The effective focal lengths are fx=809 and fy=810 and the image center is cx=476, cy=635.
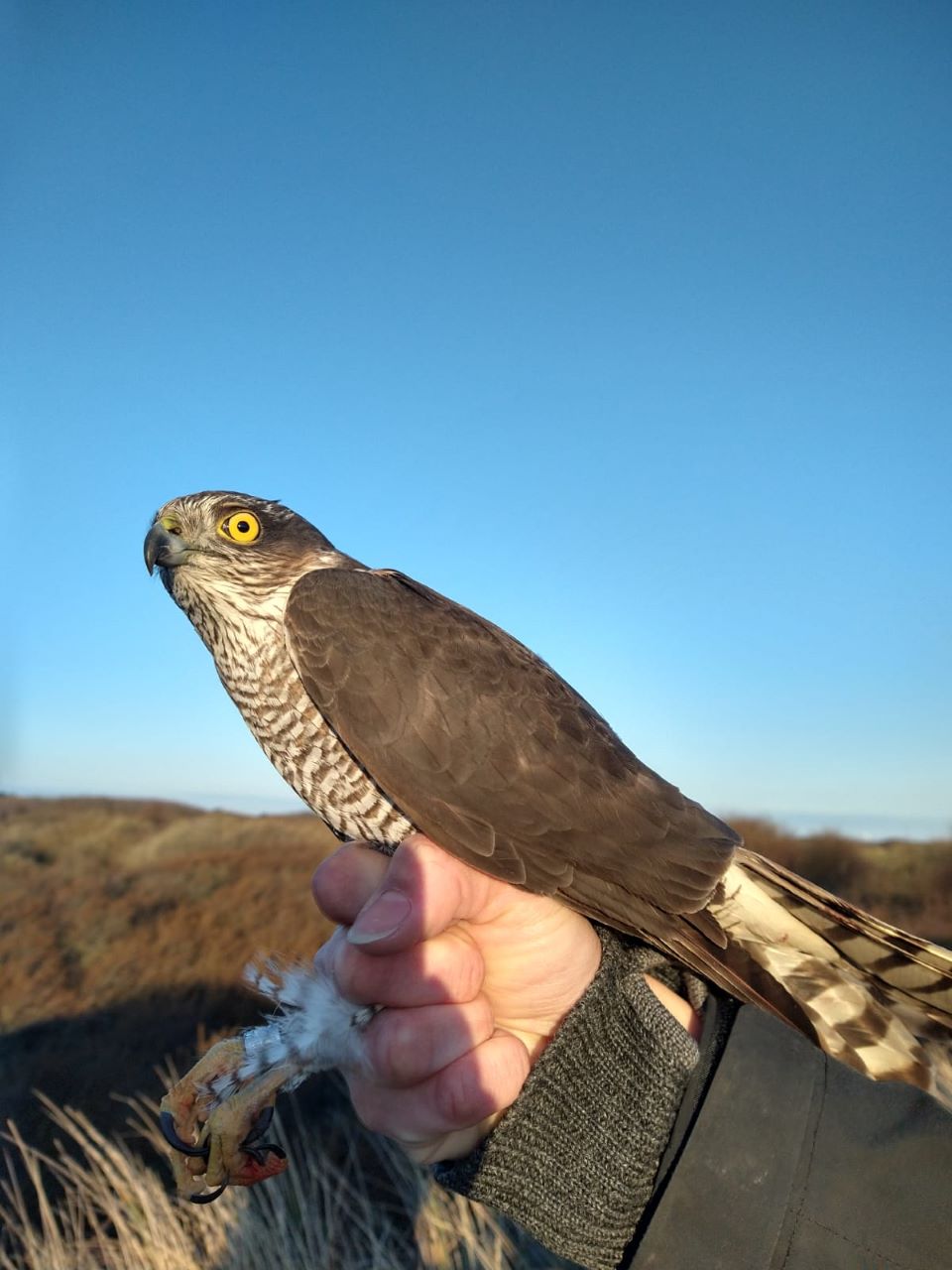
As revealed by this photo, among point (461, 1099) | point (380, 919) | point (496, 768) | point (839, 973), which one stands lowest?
point (461, 1099)

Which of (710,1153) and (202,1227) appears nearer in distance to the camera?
(710,1153)

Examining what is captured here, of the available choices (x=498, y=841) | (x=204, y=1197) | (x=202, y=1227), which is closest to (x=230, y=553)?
(x=498, y=841)

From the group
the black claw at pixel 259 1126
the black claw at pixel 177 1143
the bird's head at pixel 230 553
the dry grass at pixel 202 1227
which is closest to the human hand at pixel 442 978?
the black claw at pixel 259 1126

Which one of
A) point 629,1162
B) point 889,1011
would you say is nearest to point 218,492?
point 629,1162

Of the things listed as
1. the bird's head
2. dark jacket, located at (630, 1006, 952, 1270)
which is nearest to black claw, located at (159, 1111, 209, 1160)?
dark jacket, located at (630, 1006, 952, 1270)

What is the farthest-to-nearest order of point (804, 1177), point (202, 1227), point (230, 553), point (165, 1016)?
point (165, 1016) < point (202, 1227) < point (230, 553) < point (804, 1177)

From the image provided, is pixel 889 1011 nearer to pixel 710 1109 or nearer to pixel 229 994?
pixel 710 1109

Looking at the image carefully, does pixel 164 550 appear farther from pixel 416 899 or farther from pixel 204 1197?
pixel 204 1197
